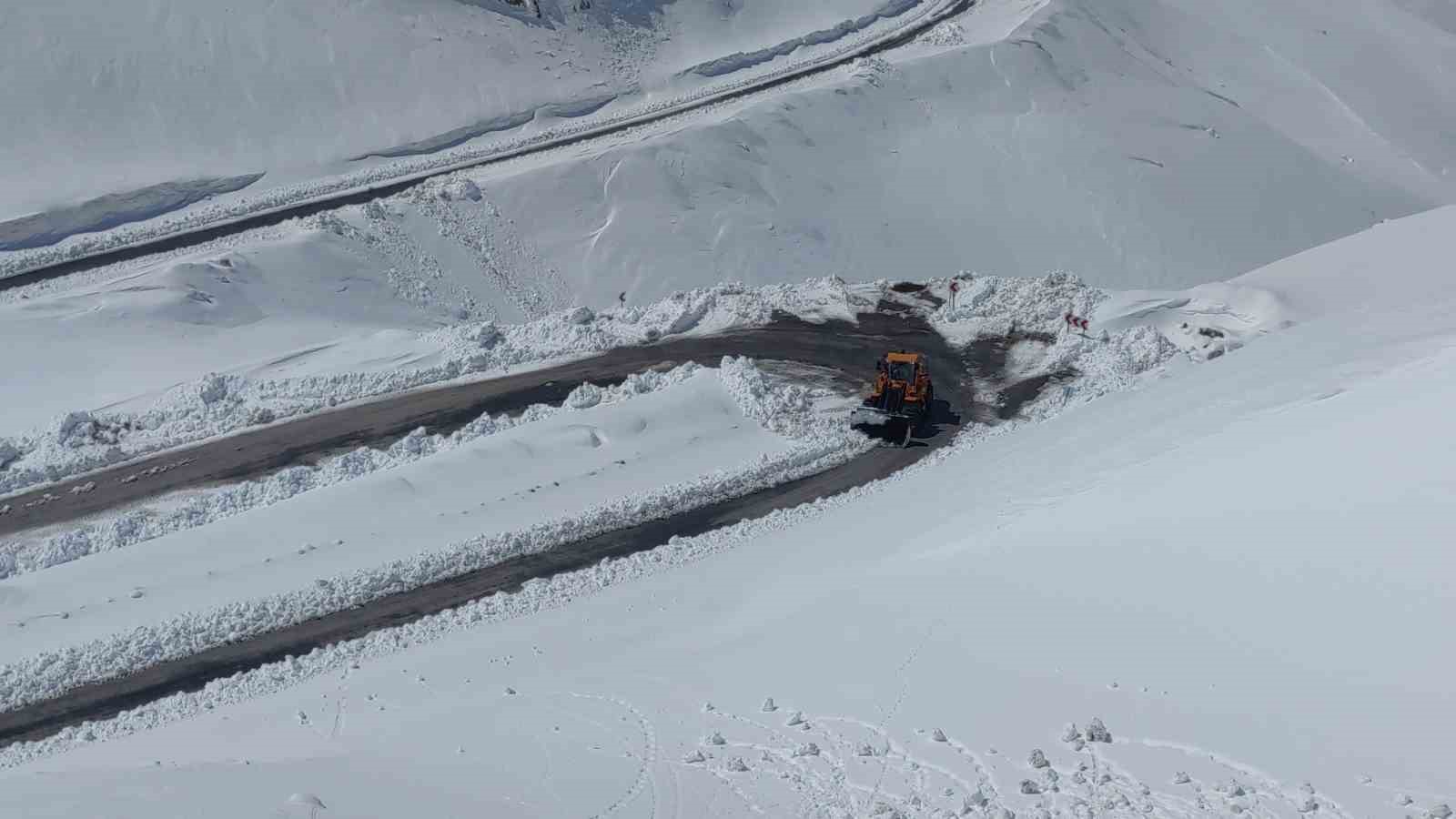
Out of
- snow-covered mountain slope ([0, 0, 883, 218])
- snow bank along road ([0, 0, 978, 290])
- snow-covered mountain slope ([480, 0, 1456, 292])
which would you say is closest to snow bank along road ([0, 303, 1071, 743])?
snow-covered mountain slope ([480, 0, 1456, 292])

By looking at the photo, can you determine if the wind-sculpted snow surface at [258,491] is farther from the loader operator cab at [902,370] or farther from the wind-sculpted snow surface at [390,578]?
the loader operator cab at [902,370]

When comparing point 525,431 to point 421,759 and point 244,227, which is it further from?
point 244,227

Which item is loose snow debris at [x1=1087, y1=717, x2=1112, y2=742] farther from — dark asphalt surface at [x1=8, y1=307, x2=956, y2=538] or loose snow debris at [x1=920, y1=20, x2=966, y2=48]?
loose snow debris at [x1=920, y1=20, x2=966, y2=48]

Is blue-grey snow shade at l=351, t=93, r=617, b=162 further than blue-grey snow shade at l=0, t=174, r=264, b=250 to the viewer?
Yes

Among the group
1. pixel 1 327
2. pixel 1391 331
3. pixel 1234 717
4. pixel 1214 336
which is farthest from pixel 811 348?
pixel 1 327

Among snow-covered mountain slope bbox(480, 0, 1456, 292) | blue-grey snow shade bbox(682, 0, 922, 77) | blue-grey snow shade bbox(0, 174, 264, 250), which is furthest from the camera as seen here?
blue-grey snow shade bbox(682, 0, 922, 77)

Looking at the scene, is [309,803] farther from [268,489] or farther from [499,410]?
[499,410]
